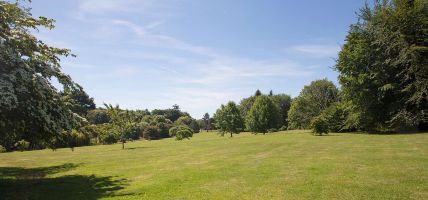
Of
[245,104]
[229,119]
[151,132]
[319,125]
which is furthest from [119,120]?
[245,104]

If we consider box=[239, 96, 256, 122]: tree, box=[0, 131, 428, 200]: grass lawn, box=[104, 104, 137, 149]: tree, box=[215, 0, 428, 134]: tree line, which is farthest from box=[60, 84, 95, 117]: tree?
box=[239, 96, 256, 122]: tree

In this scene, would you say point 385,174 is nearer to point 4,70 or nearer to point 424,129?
point 4,70

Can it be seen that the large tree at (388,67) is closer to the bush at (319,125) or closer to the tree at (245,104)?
the bush at (319,125)

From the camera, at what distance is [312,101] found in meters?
89.1

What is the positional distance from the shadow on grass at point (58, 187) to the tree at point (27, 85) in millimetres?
2221

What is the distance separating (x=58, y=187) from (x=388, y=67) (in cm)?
4266

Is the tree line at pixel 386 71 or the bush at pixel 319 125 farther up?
the tree line at pixel 386 71

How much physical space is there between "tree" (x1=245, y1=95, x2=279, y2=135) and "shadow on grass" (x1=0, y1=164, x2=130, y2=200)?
6167 cm

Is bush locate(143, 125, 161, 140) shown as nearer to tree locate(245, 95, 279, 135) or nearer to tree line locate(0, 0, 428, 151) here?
tree line locate(0, 0, 428, 151)

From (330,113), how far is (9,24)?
52.0 m

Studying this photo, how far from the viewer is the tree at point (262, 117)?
258ft

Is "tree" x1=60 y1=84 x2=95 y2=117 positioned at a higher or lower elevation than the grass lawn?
higher

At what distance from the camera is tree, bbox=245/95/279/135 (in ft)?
258

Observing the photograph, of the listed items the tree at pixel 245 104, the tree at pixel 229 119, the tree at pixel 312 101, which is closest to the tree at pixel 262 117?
the tree at pixel 229 119
